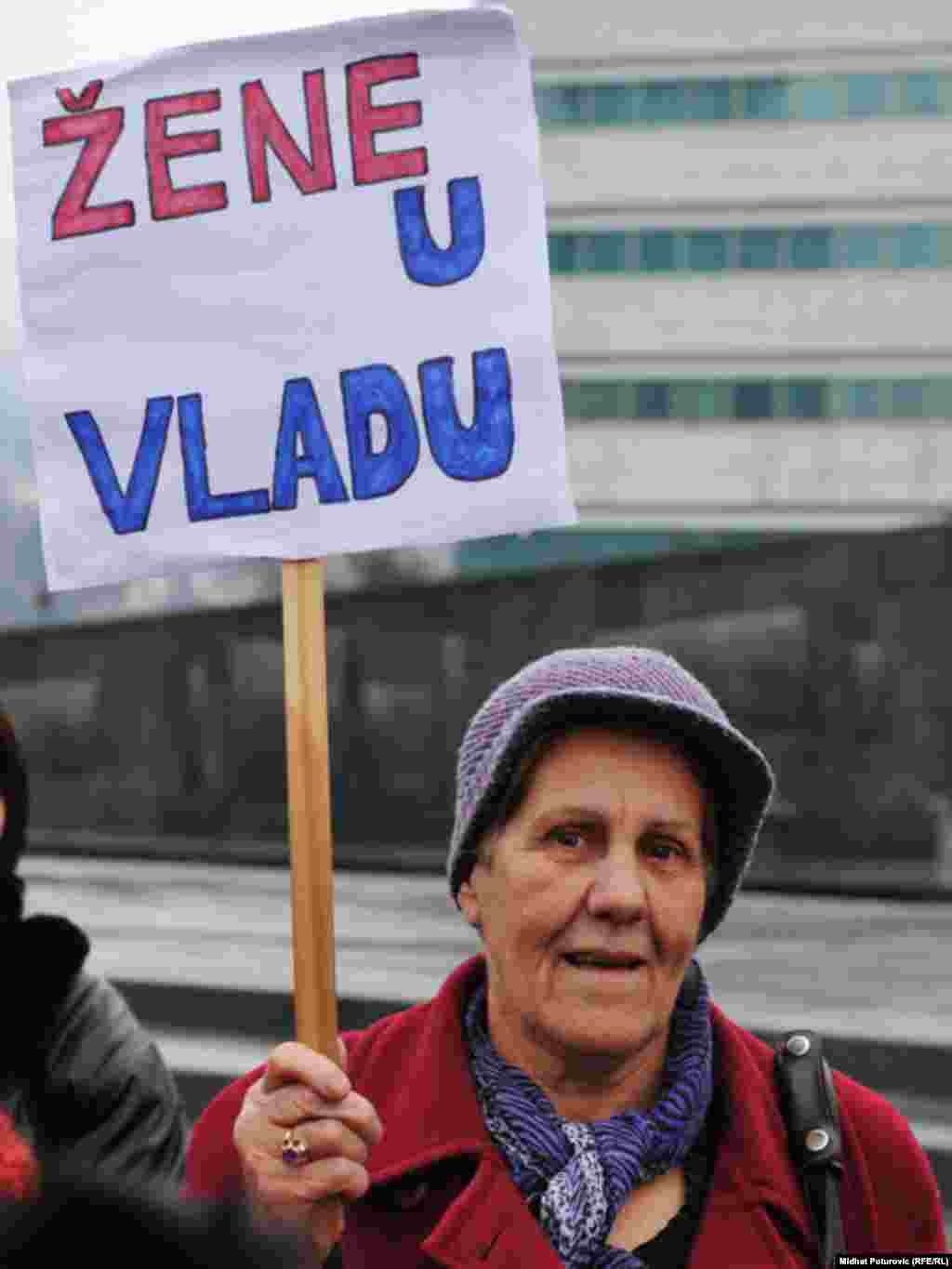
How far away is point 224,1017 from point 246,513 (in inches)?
247

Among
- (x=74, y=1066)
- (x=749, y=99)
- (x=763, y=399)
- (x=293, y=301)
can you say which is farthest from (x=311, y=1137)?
(x=749, y=99)

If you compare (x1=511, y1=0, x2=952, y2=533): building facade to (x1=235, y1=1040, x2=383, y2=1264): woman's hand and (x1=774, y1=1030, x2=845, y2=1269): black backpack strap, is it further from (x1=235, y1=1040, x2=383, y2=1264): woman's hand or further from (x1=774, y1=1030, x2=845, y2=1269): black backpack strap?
(x1=235, y1=1040, x2=383, y2=1264): woman's hand

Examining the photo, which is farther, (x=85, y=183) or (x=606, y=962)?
(x=85, y=183)

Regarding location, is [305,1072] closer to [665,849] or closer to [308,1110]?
[308,1110]

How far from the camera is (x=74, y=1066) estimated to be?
2.41m

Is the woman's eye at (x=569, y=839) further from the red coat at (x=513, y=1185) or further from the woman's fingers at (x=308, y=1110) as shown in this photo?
the woman's fingers at (x=308, y=1110)

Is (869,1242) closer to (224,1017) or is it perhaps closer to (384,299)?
(384,299)

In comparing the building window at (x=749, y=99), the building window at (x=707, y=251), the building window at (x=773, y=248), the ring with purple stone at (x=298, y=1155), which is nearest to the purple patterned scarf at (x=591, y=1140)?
the ring with purple stone at (x=298, y=1155)

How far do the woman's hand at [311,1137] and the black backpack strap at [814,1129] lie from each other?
1.40 feet

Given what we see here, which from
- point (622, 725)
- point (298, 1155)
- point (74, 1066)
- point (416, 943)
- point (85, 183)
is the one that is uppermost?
point (85, 183)

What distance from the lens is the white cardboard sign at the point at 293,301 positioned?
216cm

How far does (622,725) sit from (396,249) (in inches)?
22.5

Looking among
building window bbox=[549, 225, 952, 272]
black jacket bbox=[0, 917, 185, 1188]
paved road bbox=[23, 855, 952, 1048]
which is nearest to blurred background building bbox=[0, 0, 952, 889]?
building window bbox=[549, 225, 952, 272]

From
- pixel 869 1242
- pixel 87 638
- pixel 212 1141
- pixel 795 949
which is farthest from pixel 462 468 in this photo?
pixel 87 638
